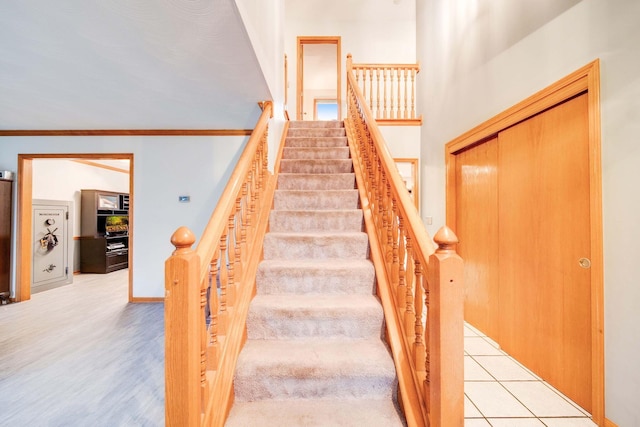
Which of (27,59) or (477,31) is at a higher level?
(477,31)

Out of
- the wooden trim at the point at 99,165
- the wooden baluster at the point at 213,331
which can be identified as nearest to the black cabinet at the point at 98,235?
the wooden trim at the point at 99,165

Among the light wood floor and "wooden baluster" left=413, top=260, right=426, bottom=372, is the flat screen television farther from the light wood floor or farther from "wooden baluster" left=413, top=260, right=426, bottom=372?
"wooden baluster" left=413, top=260, right=426, bottom=372

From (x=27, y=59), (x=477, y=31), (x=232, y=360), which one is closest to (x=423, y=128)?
(x=477, y=31)

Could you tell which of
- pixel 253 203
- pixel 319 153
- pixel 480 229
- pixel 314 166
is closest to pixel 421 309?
pixel 253 203

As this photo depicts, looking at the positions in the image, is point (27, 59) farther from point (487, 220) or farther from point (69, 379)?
point (487, 220)

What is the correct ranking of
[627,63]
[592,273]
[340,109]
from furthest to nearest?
[340,109]
[592,273]
[627,63]

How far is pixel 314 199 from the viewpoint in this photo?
269 centimetres

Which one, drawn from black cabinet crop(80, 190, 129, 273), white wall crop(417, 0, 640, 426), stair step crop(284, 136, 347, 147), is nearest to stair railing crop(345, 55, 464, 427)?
white wall crop(417, 0, 640, 426)

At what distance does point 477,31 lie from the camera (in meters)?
2.53

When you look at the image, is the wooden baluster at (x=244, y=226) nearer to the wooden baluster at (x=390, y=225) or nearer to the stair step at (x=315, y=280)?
the stair step at (x=315, y=280)

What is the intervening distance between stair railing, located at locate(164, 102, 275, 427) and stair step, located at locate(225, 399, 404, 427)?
0.11m

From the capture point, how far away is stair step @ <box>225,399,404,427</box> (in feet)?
4.08

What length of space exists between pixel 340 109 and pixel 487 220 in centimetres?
420

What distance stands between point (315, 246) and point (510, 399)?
1.62 meters
